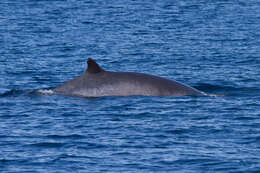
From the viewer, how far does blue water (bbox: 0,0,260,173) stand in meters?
16.1

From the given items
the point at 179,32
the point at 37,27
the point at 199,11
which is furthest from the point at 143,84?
the point at 199,11

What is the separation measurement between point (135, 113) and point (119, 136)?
8.59 feet

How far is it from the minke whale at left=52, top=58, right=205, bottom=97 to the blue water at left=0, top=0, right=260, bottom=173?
0.30 metres

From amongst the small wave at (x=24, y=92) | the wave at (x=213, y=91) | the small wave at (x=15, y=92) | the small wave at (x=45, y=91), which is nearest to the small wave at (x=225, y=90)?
the wave at (x=213, y=91)

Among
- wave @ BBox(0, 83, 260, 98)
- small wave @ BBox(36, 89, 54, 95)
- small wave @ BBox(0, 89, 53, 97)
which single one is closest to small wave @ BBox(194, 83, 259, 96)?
wave @ BBox(0, 83, 260, 98)

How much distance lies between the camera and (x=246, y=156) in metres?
16.0

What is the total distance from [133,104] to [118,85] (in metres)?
0.98

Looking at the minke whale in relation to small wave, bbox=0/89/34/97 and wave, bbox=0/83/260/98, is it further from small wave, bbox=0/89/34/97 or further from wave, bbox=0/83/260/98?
small wave, bbox=0/89/34/97

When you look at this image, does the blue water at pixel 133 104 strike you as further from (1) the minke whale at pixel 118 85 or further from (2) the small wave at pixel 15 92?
(1) the minke whale at pixel 118 85

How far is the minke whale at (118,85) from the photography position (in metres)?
22.2

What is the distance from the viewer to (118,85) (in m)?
22.2

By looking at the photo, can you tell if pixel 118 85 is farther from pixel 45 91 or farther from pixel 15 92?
pixel 15 92

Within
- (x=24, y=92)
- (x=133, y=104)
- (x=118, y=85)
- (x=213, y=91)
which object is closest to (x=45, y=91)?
(x=24, y=92)

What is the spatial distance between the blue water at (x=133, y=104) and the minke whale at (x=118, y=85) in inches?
11.7
